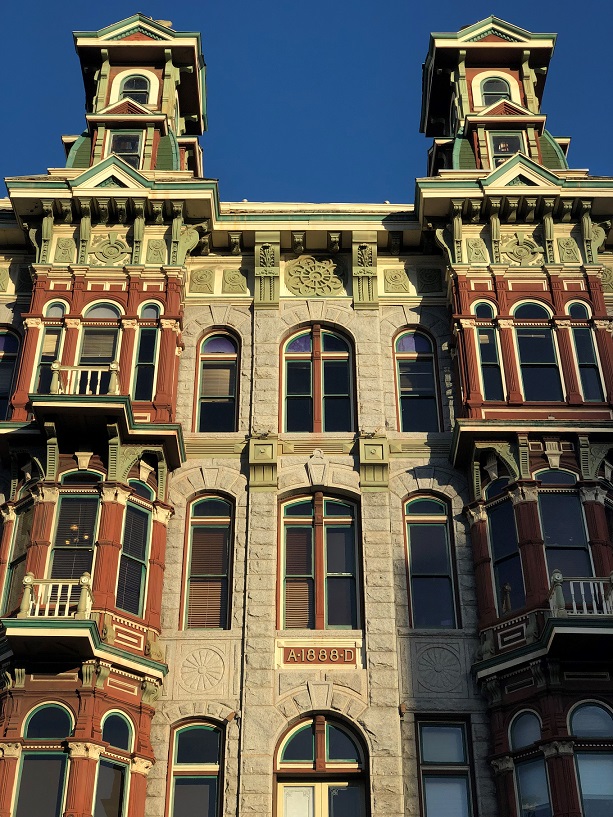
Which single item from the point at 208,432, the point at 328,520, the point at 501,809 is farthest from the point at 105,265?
the point at 501,809

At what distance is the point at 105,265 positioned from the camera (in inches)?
1076

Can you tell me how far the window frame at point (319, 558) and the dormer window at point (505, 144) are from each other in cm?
1046

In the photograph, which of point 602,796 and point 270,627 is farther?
point 270,627

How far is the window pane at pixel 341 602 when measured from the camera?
2336cm

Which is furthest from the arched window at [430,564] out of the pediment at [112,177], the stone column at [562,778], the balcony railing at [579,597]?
the pediment at [112,177]

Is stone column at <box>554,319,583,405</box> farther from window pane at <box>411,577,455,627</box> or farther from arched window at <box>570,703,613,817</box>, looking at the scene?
arched window at <box>570,703,613,817</box>

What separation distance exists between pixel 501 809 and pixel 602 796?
1811 mm

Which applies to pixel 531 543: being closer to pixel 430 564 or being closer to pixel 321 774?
pixel 430 564

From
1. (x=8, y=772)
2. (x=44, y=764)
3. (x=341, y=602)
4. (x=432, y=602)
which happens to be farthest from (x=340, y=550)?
(x=8, y=772)

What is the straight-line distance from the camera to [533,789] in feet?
68.1

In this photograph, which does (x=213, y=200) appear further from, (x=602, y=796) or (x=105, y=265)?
(x=602, y=796)

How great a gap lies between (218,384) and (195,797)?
956 cm

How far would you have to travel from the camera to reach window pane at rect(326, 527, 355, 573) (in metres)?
24.1

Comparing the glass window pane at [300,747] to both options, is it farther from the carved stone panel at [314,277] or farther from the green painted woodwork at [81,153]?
the green painted woodwork at [81,153]
